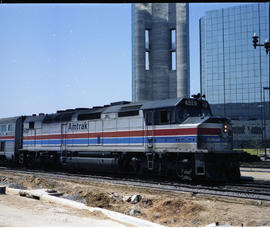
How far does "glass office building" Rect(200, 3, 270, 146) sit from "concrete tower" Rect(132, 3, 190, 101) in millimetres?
19821

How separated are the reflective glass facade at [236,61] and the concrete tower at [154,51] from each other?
19.8 metres

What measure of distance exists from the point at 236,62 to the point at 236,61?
1.06 feet

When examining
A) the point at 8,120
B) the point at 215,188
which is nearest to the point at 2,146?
the point at 8,120

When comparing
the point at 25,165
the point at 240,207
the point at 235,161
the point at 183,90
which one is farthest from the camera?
the point at 183,90

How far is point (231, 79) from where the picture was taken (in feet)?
361

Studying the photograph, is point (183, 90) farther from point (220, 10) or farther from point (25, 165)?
point (25, 165)

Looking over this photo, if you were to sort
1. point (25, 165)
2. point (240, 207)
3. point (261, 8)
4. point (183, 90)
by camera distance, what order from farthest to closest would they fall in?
1. point (261, 8)
2. point (183, 90)
3. point (25, 165)
4. point (240, 207)

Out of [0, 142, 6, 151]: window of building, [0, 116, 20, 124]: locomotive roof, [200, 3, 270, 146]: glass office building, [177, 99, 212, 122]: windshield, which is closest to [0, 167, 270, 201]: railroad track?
[177, 99, 212, 122]: windshield

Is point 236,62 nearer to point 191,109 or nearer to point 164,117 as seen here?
point 191,109

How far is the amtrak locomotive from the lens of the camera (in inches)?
627

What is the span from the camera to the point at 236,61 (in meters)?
109

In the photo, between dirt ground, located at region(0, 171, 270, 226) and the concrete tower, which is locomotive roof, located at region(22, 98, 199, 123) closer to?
dirt ground, located at region(0, 171, 270, 226)

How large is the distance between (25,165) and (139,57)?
73.1 meters

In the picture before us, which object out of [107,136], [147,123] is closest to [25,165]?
[107,136]
